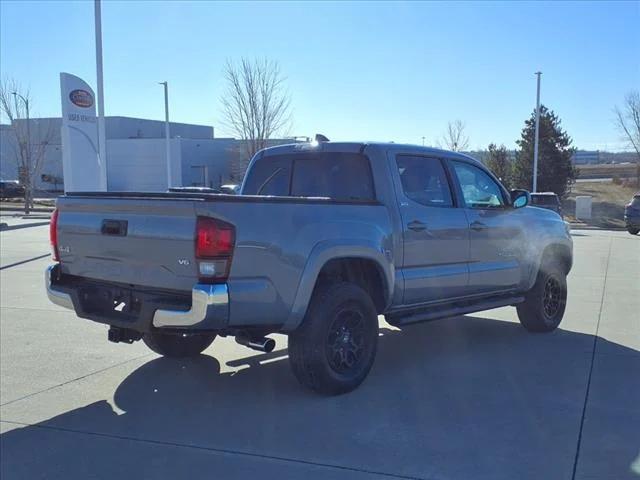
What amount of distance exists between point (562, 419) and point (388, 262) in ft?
5.93

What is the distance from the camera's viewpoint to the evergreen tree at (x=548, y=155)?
36625mm

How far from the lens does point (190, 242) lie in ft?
14.5

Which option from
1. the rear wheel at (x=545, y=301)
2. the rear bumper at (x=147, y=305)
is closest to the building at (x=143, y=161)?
the rear wheel at (x=545, y=301)

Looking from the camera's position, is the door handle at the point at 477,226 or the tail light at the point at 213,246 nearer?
the tail light at the point at 213,246

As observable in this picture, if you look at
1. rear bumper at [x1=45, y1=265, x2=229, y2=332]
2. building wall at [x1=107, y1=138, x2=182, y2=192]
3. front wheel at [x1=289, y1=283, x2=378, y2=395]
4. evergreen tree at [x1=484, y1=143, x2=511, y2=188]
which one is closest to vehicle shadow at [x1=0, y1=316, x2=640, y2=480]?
front wheel at [x1=289, y1=283, x2=378, y2=395]

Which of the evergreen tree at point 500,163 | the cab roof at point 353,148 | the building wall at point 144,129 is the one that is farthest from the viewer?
the building wall at point 144,129

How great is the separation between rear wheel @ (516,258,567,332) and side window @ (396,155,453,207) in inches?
69.6

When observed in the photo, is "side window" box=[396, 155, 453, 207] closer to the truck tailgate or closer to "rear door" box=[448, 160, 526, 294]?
"rear door" box=[448, 160, 526, 294]

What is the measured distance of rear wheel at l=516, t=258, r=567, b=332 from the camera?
7.35 metres

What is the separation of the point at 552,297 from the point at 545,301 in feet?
0.58

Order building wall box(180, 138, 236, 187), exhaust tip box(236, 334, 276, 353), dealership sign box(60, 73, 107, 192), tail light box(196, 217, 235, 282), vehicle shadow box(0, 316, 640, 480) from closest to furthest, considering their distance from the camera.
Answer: vehicle shadow box(0, 316, 640, 480), tail light box(196, 217, 235, 282), exhaust tip box(236, 334, 276, 353), dealership sign box(60, 73, 107, 192), building wall box(180, 138, 236, 187)

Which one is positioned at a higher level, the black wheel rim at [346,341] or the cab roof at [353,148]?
the cab roof at [353,148]

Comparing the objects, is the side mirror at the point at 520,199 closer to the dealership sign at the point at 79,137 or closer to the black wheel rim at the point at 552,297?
the black wheel rim at the point at 552,297

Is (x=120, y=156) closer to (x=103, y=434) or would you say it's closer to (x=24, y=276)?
(x=24, y=276)
